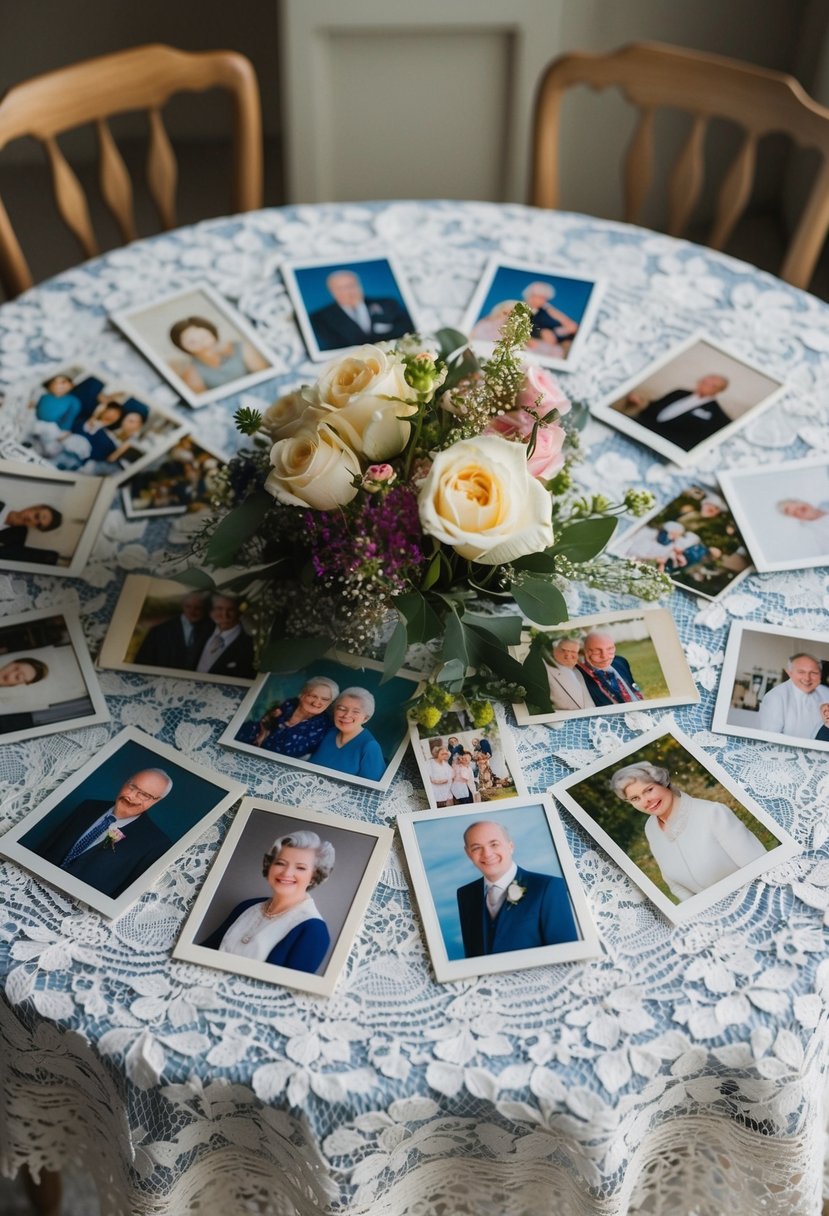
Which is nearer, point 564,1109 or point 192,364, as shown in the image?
point 564,1109

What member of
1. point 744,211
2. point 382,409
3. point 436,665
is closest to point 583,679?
point 436,665

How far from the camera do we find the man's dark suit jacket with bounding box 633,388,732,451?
164 cm

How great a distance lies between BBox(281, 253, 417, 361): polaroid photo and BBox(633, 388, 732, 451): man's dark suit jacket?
415mm

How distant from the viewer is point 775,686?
4.43 feet

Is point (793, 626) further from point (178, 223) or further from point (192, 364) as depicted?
point (178, 223)

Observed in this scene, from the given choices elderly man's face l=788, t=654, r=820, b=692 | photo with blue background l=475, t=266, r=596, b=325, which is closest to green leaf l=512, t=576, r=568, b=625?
elderly man's face l=788, t=654, r=820, b=692

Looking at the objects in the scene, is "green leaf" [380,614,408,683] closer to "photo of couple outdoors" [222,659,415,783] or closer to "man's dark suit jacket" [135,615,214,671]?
"photo of couple outdoors" [222,659,415,783]

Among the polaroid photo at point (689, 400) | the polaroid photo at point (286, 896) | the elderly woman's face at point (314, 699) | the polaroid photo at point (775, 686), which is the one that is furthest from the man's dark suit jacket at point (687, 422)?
the polaroid photo at point (286, 896)

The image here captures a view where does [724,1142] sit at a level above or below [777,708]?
below

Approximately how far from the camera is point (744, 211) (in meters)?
3.74

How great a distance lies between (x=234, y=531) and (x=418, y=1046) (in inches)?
24.4

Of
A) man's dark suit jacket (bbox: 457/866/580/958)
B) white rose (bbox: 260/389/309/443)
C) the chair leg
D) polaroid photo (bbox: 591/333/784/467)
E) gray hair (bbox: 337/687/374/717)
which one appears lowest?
the chair leg

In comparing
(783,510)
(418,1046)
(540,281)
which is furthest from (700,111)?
(418,1046)

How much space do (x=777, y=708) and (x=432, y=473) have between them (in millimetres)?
532
